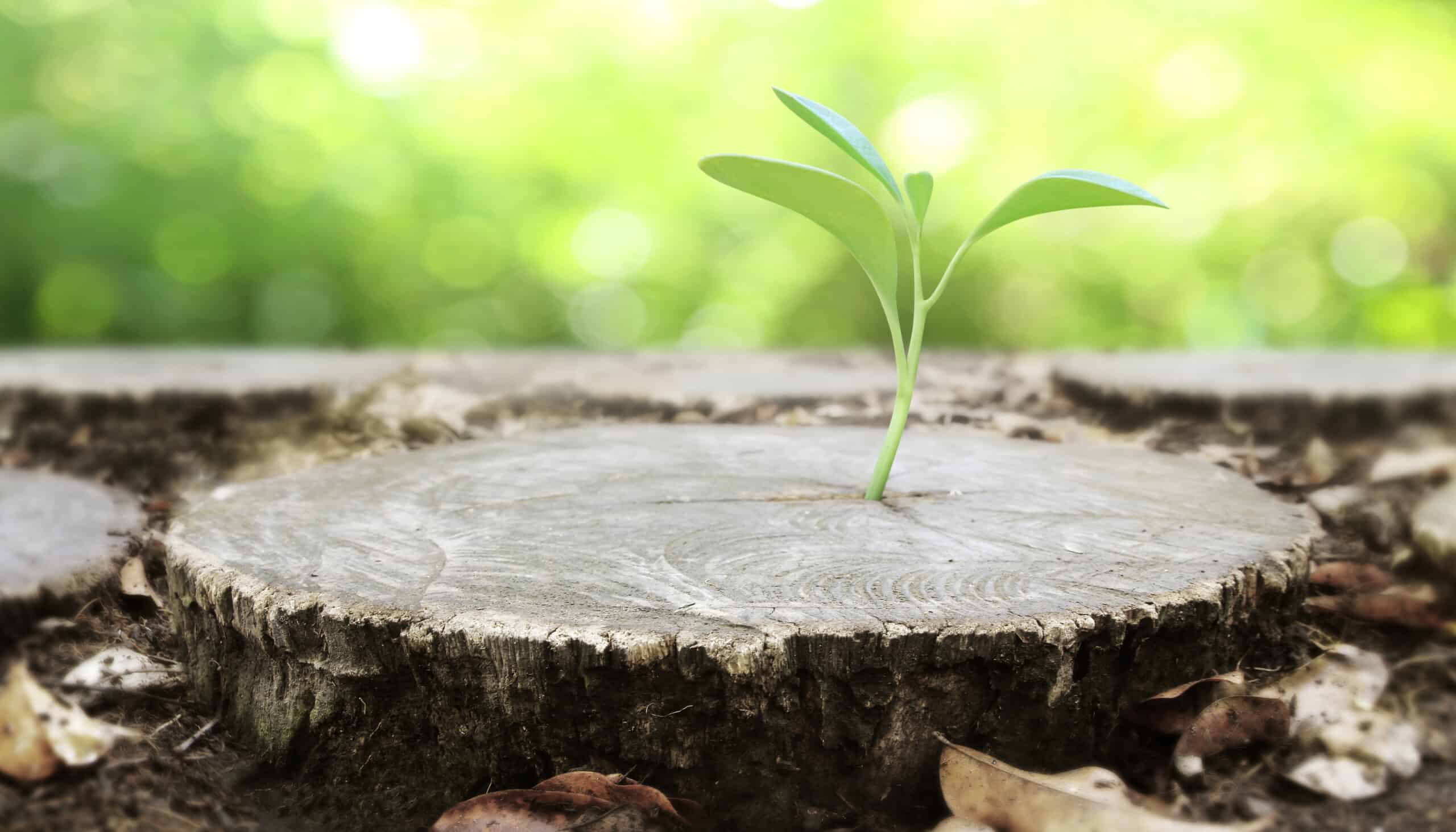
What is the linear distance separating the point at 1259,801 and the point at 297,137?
3194mm

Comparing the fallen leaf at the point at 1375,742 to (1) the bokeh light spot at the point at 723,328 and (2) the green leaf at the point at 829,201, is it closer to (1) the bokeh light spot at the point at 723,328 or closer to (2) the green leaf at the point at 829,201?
(2) the green leaf at the point at 829,201

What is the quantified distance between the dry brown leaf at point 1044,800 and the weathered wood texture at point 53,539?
0.80 m

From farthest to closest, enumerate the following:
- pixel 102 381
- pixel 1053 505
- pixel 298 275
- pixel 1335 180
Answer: pixel 1335 180 < pixel 298 275 < pixel 102 381 < pixel 1053 505

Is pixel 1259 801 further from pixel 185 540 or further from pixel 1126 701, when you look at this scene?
pixel 185 540

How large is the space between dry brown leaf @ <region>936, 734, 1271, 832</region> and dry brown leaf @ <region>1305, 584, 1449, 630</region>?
440mm

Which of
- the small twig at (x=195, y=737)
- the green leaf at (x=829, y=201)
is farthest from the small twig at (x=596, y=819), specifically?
the green leaf at (x=829, y=201)

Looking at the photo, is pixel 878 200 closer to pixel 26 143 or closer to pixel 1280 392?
pixel 1280 392

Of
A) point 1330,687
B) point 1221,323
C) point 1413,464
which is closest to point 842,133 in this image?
point 1330,687

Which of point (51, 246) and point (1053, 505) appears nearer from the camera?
point (1053, 505)

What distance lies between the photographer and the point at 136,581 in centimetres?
108

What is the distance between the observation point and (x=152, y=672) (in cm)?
98

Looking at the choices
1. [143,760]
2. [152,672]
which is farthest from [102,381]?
[143,760]

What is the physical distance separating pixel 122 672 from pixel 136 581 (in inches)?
5.8

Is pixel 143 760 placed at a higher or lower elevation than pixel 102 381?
lower
